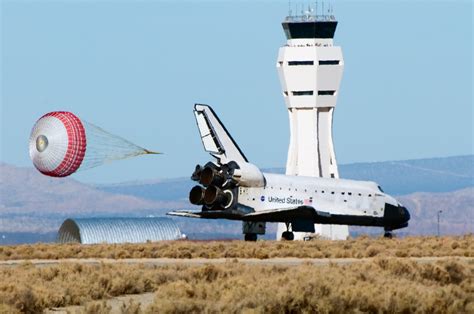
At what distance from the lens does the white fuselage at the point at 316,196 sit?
79312 mm

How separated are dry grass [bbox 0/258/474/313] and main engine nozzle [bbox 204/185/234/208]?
26939 millimetres

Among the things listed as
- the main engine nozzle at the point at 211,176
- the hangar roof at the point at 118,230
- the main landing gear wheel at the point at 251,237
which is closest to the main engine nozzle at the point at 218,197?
the main engine nozzle at the point at 211,176

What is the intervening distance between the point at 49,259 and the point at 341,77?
2740 inches

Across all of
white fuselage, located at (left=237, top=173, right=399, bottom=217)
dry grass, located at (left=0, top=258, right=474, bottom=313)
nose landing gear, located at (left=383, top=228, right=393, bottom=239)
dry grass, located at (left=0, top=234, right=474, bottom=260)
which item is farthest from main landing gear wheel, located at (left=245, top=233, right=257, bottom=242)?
dry grass, located at (left=0, top=258, right=474, bottom=313)

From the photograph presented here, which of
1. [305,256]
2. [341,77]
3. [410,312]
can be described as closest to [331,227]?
[341,77]

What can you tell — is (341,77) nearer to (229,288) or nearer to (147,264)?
(147,264)

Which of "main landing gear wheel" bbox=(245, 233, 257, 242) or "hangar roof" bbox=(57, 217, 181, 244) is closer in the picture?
"main landing gear wheel" bbox=(245, 233, 257, 242)

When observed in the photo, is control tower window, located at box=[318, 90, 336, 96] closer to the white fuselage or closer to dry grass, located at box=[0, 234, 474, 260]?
the white fuselage

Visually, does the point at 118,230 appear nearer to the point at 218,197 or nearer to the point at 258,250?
the point at 218,197

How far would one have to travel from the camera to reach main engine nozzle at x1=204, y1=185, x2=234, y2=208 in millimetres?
77750

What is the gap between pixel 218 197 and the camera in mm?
78125

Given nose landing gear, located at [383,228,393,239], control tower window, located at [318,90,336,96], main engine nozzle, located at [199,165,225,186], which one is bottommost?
nose landing gear, located at [383,228,393,239]

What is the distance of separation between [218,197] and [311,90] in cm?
4929

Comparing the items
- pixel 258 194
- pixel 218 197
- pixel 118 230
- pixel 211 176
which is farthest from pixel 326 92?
pixel 211 176
